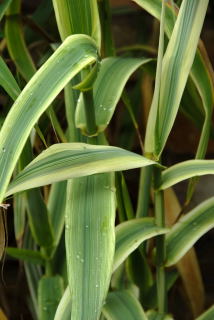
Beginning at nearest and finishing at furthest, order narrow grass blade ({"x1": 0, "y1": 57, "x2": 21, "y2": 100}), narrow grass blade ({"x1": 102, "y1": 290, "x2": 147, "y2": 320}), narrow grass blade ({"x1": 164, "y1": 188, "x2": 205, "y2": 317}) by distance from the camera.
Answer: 1. narrow grass blade ({"x1": 0, "y1": 57, "x2": 21, "y2": 100})
2. narrow grass blade ({"x1": 102, "y1": 290, "x2": 147, "y2": 320})
3. narrow grass blade ({"x1": 164, "y1": 188, "x2": 205, "y2": 317})

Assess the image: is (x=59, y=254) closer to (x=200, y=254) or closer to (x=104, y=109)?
(x=104, y=109)

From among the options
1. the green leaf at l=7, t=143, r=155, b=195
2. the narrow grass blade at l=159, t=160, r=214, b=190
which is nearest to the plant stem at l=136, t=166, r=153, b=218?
the narrow grass blade at l=159, t=160, r=214, b=190

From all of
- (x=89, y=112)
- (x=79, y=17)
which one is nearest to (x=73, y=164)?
(x=89, y=112)

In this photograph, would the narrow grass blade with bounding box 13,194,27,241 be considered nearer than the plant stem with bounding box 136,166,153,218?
No

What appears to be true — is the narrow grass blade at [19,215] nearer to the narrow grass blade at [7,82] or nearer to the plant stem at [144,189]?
the plant stem at [144,189]

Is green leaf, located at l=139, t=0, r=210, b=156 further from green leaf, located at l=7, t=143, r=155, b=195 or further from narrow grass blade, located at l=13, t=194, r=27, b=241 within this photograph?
narrow grass blade, located at l=13, t=194, r=27, b=241

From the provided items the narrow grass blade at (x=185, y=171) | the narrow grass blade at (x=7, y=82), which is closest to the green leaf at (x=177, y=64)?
the narrow grass blade at (x=185, y=171)

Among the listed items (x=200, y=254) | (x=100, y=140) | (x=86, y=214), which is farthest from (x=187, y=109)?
(x=200, y=254)
